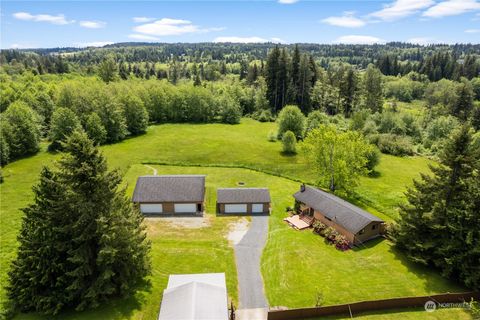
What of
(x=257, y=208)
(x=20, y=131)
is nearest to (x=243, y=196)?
(x=257, y=208)

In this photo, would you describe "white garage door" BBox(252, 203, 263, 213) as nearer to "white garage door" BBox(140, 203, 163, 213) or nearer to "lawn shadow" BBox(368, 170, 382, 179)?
"white garage door" BBox(140, 203, 163, 213)

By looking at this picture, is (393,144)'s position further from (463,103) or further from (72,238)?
(72,238)

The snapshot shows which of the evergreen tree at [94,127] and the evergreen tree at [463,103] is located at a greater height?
the evergreen tree at [463,103]

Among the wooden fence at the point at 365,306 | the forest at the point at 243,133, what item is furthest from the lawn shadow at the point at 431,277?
the wooden fence at the point at 365,306

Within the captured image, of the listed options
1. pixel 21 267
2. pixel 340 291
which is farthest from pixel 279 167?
pixel 21 267

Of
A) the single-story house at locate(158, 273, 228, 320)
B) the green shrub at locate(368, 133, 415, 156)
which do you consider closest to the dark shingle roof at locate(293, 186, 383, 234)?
the single-story house at locate(158, 273, 228, 320)

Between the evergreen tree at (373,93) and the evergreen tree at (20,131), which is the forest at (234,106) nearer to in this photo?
the evergreen tree at (20,131)
